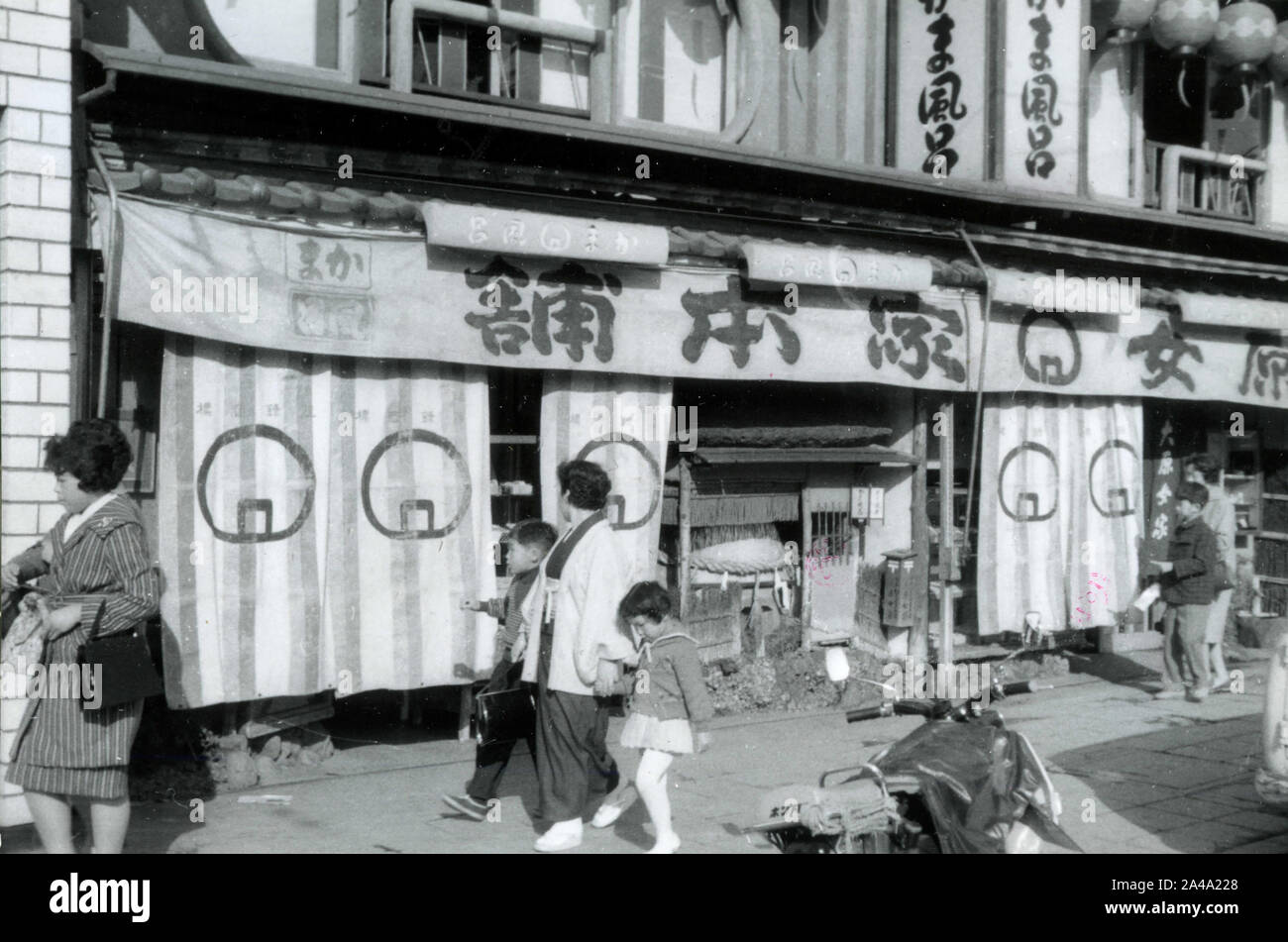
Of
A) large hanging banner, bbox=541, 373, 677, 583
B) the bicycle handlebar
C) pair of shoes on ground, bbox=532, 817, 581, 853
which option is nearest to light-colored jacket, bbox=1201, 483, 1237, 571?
large hanging banner, bbox=541, 373, 677, 583

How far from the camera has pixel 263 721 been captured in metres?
8.34

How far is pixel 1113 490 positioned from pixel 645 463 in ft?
18.3

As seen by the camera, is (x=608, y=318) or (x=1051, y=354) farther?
(x=1051, y=354)

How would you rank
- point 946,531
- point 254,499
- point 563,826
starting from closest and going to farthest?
point 563,826
point 254,499
point 946,531

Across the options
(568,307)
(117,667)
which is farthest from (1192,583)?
(117,667)

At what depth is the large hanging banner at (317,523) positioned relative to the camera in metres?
7.80

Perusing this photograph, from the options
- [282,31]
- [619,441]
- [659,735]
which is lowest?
[659,735]

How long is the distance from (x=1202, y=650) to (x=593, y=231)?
6.63 meters

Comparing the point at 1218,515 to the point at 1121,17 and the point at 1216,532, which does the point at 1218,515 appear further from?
the point at 1121,17

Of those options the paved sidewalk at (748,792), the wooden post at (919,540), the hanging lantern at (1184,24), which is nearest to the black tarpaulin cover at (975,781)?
the paved sidewalk at (748,792)

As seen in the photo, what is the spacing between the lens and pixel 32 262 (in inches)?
275

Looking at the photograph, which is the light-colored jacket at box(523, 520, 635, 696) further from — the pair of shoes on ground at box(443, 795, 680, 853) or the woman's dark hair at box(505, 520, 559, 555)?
the pair of shoes on ground at box(443, 795, 680, 853)

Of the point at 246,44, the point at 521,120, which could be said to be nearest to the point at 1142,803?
the point at 521,120
